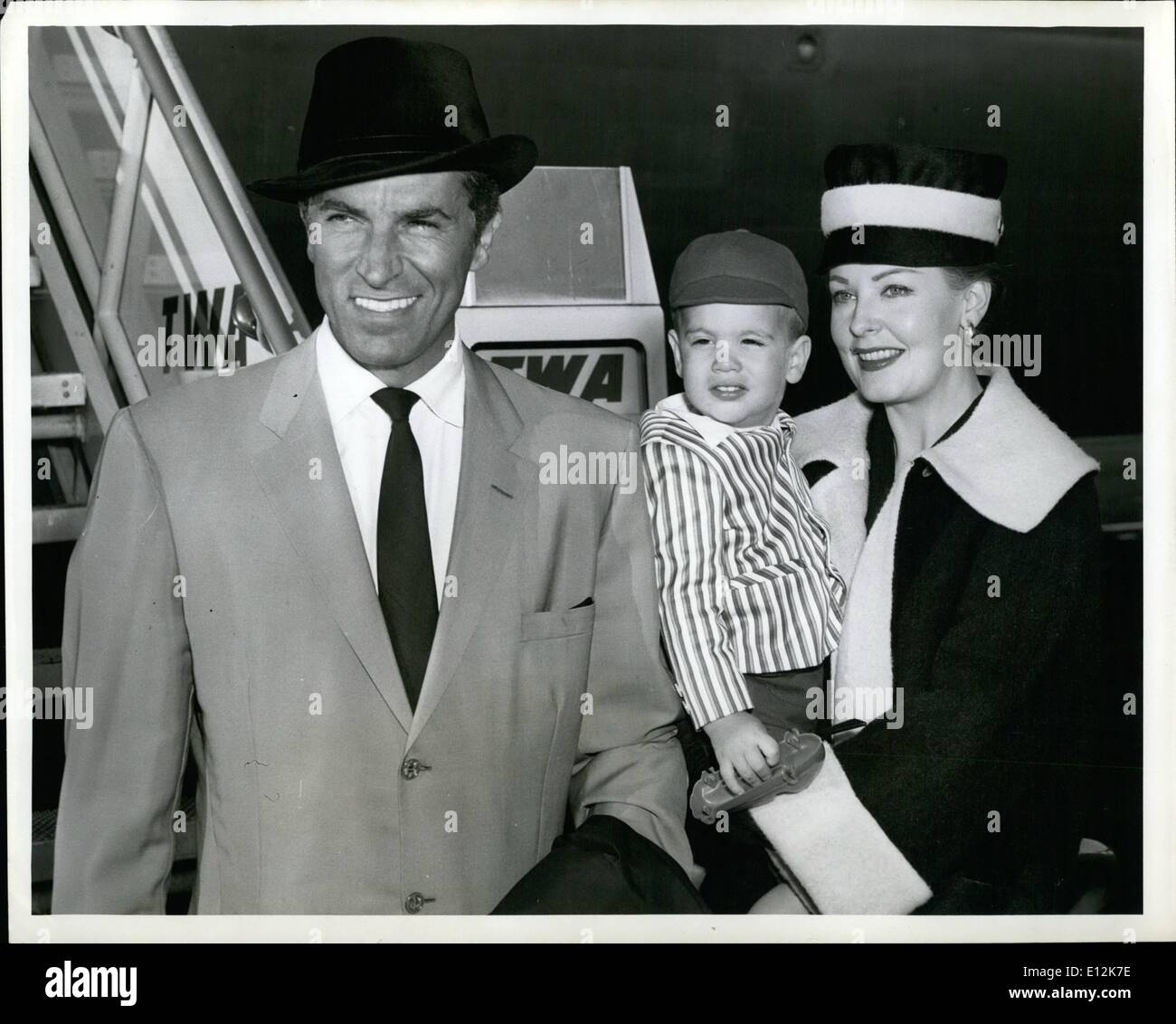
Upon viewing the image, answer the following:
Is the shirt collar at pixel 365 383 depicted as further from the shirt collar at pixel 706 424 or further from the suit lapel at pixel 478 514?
the shirt collar at pixel 706 424

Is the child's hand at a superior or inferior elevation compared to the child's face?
inferior

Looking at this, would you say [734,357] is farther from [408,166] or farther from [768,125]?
[408,166]

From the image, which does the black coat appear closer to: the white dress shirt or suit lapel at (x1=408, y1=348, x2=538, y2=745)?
suit lapel at (x1=408, y1=348, x2=538, y2=745)

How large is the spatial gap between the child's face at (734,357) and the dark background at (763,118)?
0.09m

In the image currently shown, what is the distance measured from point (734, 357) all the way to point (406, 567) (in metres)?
0.90

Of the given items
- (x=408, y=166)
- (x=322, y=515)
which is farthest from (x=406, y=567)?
(x=408, y=166)

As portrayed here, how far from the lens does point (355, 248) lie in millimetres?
2828

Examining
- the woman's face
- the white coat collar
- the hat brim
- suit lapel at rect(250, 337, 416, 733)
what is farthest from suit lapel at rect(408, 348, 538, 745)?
the woman's face

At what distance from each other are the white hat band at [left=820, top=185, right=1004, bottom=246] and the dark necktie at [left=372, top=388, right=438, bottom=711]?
116cm

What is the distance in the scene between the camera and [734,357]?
9.54 feet

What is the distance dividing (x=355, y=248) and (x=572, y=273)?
52 cm

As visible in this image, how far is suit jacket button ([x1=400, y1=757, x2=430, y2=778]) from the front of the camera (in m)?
2.82

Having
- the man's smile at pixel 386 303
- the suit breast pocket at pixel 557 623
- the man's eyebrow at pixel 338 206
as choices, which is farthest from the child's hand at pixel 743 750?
the man's eyebrow at pixel 338 206

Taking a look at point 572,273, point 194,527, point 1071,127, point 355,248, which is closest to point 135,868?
point 194,527
